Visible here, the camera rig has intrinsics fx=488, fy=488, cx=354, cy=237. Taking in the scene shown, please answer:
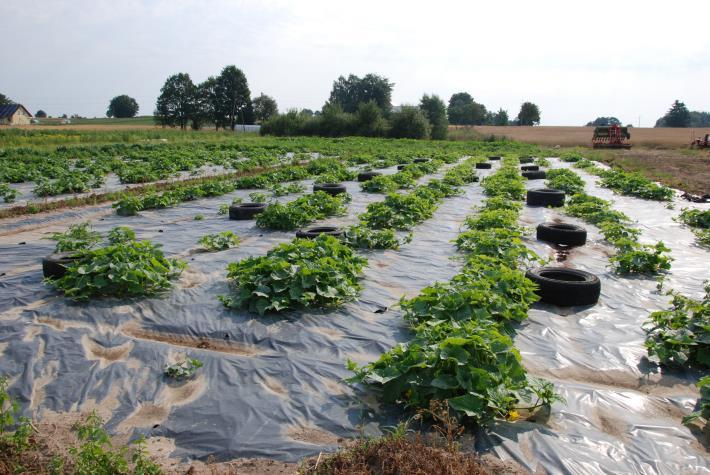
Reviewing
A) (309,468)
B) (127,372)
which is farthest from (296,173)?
(309,468)

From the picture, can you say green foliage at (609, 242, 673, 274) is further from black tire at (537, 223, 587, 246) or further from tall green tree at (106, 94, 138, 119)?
tall green tree at (106, 94, 138, 119)

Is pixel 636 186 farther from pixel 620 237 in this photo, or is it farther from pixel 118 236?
pixel 118 236

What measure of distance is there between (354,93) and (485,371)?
384 ft

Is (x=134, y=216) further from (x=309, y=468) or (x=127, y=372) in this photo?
(x=309, y=468)

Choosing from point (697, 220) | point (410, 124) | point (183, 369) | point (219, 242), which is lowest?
point (183, 369)

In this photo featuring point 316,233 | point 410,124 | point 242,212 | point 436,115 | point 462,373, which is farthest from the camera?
point 436,115

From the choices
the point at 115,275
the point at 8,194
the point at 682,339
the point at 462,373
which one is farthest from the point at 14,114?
the point at 682,339

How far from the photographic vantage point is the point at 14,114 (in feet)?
289

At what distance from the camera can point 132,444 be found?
11.3 ft

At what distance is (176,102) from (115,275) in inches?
3986

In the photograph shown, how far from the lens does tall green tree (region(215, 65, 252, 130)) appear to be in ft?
299

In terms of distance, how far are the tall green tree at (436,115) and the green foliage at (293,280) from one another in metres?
63.8

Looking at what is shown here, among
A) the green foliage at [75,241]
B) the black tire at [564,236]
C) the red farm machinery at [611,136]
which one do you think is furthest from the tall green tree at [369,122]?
the green foliage at [75,241]

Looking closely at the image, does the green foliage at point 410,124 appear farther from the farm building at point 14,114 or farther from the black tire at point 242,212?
the farm building at point 14,114
